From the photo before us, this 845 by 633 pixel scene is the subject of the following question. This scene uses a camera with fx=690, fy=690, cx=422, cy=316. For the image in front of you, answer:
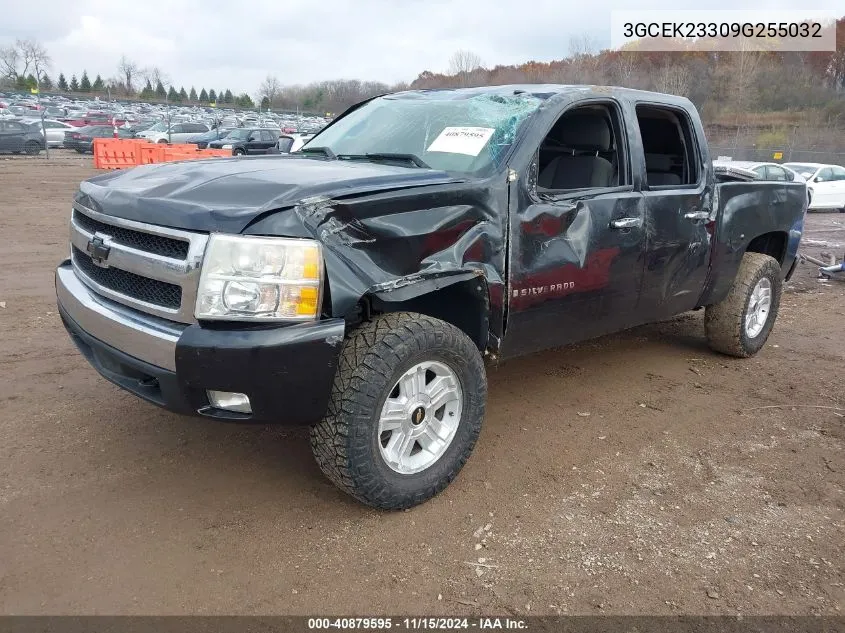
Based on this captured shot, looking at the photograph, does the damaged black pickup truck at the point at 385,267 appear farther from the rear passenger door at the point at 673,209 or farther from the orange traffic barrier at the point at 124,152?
the orange traffic barrier at the point at 124,152

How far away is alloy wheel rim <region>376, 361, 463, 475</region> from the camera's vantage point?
3.00 metres

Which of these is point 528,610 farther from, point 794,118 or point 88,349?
point 794,118

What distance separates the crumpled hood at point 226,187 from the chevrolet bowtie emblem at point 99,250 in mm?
135

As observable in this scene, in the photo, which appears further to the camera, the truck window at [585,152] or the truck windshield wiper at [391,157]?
the truck window at [585,152]

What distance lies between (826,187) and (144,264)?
21594 millimetres

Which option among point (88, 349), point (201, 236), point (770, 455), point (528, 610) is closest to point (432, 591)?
point (528, 610)

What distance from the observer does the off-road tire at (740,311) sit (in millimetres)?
5195

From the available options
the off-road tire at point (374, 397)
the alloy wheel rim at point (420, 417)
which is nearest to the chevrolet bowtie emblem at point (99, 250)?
the off-road tire at point (374, 397)

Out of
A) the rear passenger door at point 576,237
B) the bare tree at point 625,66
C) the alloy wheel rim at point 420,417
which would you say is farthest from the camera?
the bare tree at point 625,66

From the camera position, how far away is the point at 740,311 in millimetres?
5199

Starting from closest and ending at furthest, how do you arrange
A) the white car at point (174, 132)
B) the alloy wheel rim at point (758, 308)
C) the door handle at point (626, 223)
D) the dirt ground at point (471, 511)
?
the dirt ground at point (471, 511), the door handle at point (626, 223), the alloy wheel rim at point (758, 308), the white car at point (174, 132)

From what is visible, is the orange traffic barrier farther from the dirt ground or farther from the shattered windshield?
the shattered windshield

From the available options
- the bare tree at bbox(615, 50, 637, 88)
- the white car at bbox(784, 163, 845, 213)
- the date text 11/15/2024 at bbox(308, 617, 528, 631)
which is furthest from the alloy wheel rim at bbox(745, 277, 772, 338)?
the bare tree at bbox(615, 50, 637, 88)

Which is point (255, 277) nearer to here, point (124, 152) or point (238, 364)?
point (238, 364)
